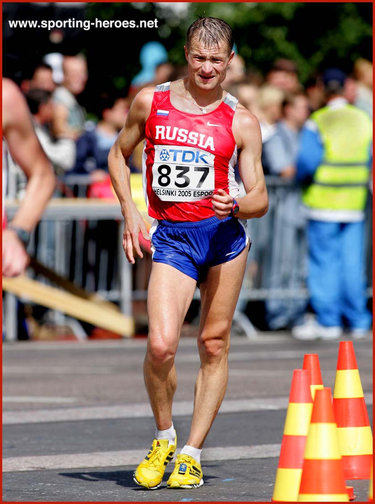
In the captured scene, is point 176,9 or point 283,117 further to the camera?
point 176,9

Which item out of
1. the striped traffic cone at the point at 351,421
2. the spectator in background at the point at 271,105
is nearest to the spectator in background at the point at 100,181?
the spectator in background at the point at 271,105

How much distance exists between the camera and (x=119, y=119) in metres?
14.9

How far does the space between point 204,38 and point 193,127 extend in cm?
42

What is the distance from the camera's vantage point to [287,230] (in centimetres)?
1498

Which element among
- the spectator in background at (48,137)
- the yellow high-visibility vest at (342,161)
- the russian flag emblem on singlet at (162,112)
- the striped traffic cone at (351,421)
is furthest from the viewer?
the spectator in background at (48,137)

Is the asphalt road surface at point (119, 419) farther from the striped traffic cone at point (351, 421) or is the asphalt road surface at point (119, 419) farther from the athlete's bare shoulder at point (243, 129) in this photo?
the athlete's bare shoulder at point (243, 129)

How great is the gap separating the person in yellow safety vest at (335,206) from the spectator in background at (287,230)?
2.36 ft

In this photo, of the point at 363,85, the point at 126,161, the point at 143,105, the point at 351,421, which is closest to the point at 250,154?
the point at 143,105

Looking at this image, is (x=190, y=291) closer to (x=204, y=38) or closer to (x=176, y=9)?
(x=204, y=38)

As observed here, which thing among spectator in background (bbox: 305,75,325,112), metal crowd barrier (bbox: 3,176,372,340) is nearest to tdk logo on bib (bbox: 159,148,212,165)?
metal crowd barrier (bbox: 3,176,372,340)

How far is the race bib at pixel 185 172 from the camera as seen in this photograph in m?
6.41

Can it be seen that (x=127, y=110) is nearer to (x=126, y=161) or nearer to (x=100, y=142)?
(x=100, y=142)

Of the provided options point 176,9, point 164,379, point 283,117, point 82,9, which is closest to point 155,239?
point 164,379

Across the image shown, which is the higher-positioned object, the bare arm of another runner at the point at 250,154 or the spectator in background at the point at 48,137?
the spectator in background at the point at 48,137
